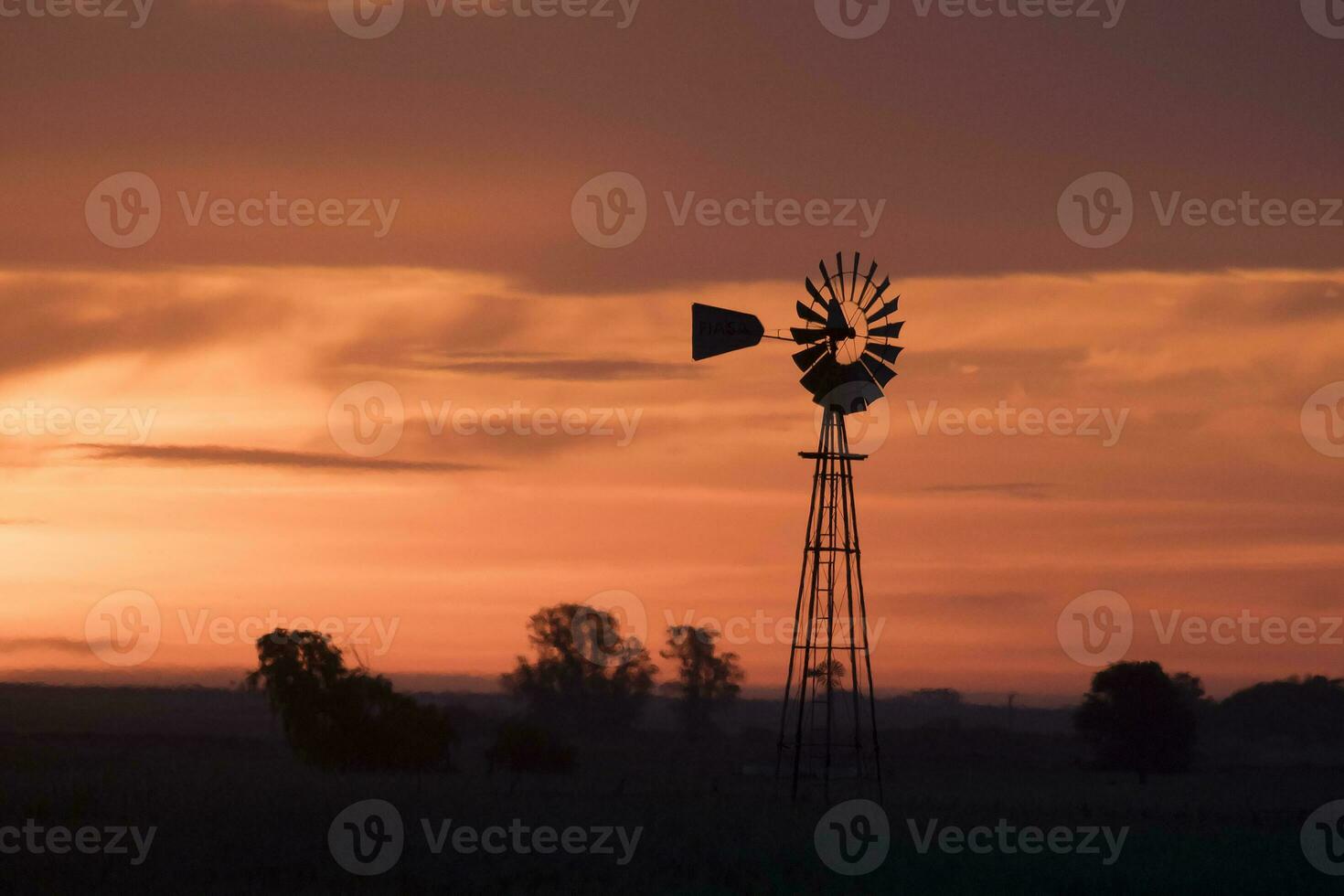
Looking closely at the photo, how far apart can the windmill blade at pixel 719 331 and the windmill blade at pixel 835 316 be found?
3.08 metres

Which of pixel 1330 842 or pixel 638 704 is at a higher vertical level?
pixel 638 704

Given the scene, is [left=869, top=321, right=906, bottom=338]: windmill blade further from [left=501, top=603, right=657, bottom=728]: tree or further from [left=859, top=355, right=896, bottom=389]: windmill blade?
[left=501, top=603, right=657, bottom=728]: tree

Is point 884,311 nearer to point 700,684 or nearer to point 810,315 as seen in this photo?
point 810,315

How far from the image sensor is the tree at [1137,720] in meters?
98.6

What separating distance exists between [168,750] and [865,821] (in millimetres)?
51696

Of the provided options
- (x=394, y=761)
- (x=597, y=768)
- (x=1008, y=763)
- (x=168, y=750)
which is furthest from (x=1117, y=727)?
(x=168, y=750)

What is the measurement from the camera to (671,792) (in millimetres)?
60312

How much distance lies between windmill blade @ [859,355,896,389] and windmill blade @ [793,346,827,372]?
1.22m

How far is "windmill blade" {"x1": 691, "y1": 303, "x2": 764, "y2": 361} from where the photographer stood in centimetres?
4794

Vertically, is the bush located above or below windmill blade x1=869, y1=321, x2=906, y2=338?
below

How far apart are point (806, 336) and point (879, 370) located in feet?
8.05

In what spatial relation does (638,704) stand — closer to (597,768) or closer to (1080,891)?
(597,768)

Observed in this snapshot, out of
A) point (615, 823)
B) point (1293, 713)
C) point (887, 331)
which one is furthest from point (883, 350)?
point (1293, 713)

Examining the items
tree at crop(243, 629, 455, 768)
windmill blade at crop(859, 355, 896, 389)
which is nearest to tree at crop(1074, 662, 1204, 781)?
tree at crop(243, 629, 455, 768)
